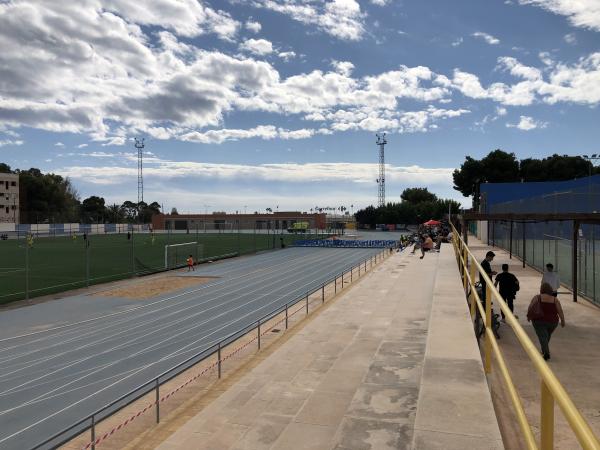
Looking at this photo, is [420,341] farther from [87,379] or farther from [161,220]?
[161,220]

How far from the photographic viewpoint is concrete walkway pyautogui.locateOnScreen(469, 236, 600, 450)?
651 cm

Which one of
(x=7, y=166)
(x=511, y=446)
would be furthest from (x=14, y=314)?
(x=7, y=166)

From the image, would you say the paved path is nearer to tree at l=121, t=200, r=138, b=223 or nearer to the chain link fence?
the chain link fence

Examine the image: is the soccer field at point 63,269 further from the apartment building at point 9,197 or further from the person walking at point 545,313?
the apartment building at point 9,197

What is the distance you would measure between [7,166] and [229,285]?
122881mm

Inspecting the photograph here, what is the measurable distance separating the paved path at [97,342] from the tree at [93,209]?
132604 mm

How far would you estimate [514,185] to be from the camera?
60188mm

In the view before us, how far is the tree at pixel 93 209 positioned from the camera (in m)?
146

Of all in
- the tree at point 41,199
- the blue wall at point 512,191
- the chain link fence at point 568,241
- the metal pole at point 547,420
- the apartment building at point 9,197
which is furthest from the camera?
the tree at point 41,199

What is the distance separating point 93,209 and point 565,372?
155861mm

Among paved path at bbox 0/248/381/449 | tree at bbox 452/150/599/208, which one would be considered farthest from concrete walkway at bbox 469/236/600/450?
tree at bbox 452/150/599/208

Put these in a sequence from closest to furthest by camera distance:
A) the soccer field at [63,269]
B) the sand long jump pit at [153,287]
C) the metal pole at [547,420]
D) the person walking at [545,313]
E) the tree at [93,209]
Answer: the metal pole at [547,420], the person walking at [545,313], the sand long jump pit at [153,287], the soccer field at [63,269], the tree at [93,209]

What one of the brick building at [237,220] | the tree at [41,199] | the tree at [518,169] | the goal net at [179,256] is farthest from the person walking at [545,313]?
the tree at [41,199]

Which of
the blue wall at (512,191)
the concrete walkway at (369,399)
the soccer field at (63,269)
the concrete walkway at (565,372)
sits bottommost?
the soccer field at (63,269)
